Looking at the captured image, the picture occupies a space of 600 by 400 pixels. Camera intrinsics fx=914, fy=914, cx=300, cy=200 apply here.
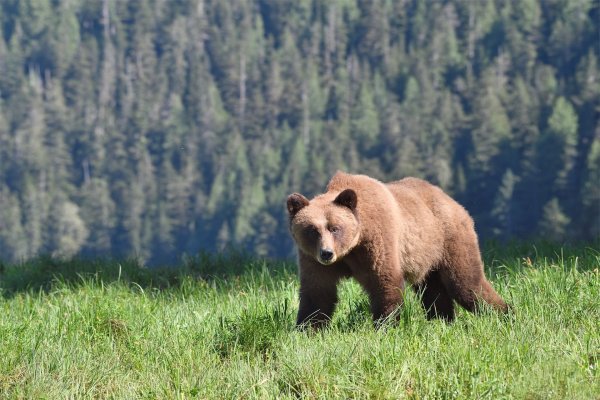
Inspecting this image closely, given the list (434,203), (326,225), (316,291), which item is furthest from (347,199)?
(434,203)

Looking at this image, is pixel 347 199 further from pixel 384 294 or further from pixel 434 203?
pixel 434 203

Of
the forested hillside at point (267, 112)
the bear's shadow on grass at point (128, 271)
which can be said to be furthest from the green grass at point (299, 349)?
the forested hillside at point (267, 112)

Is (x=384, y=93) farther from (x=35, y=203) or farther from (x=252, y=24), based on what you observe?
(x=35, y=203)

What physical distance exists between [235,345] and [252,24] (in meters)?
165

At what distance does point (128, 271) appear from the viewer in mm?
9758

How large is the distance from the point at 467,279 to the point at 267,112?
454ft

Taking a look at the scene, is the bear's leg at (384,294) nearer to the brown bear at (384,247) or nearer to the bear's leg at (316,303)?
the brown bear at (384,247)

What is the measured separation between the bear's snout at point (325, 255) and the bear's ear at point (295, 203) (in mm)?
459

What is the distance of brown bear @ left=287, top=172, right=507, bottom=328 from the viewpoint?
5.94 metres

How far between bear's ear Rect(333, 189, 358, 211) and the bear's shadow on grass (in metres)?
3.00

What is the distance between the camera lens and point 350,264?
612 centimetres

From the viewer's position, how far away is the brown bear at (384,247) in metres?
5.94

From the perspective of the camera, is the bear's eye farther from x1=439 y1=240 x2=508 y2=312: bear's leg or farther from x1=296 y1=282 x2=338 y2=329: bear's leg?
x1=439 y1=240 x2=508 y2=312: bear's leg

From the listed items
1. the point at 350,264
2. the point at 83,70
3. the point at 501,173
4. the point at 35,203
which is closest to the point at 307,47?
the point at 83,70
